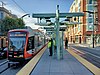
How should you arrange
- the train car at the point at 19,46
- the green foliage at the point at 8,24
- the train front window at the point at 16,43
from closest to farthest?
the train car at the point at 19,46 < the train front window at the point at 16,43 < the green foliage at the point at 8,24

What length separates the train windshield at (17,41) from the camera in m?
20.8

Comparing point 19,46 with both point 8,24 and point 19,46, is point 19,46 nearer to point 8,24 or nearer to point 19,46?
point 19,46

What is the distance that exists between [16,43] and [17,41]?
0.25m

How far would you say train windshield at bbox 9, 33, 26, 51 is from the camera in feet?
68.4

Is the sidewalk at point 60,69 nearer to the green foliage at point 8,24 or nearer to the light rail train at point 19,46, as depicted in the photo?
the light rail train at point 19,46

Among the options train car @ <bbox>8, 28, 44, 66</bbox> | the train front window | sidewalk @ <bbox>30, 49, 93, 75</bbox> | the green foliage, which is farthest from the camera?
the green foliage

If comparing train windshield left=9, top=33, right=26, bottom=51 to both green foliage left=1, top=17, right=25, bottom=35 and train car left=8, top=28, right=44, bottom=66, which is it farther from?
green foliage left=1, top=17, right=25, bottom=35

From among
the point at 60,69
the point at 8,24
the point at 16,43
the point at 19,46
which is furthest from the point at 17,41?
the point at 8,24

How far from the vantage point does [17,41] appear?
21312 mm

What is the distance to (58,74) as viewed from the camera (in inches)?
531

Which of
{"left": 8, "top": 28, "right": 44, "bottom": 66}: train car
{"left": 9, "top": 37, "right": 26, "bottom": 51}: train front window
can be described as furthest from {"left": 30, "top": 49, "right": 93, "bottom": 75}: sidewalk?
{"left": 9, "top": 37, "right": 26, "bottom": 51}: train front window

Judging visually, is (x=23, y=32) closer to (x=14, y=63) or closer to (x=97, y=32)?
(x=14, y=63)

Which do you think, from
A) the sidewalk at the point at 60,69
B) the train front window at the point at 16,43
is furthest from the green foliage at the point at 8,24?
the sidewalk at the point at 60,69

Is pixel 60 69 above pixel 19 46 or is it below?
below
